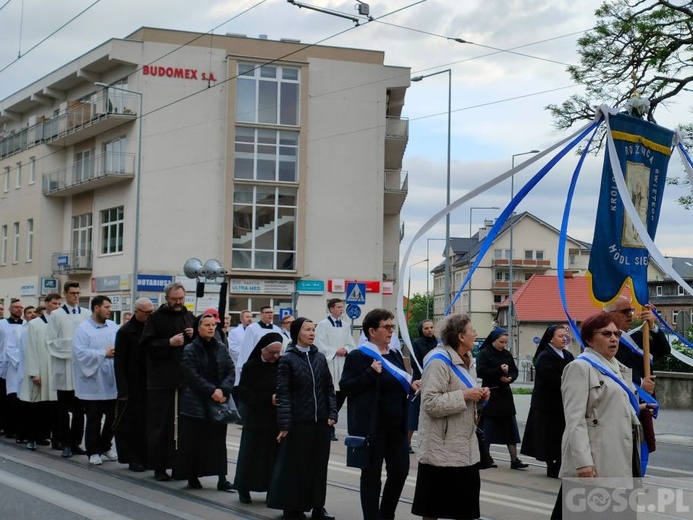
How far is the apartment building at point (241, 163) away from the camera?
41.8 m

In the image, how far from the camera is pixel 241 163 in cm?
4266

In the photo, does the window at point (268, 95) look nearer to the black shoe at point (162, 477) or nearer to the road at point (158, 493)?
the road at point (158, 493)

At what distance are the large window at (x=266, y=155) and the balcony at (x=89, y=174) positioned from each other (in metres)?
4.51

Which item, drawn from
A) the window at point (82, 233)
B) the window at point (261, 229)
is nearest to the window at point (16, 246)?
the window at point (82, 233)

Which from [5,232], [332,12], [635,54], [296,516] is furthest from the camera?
[5,232]

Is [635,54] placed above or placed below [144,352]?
above

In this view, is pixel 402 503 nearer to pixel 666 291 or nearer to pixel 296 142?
pixel 296 142

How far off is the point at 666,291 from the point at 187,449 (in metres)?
96.5

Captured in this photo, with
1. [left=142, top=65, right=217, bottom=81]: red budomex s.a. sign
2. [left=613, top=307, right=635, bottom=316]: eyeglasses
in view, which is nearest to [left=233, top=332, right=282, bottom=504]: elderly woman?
[left=613, top=307, right=635, bottom=316]: eyeglasses

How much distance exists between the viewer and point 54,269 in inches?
1914

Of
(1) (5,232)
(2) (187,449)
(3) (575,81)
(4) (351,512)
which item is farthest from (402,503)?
(1) (5,232)

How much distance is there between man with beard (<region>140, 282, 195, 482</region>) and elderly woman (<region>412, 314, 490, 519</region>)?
461 cm

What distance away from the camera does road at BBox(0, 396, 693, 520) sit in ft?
29.2

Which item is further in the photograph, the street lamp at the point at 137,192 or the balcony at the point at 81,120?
the balcony at the point at 81,120
